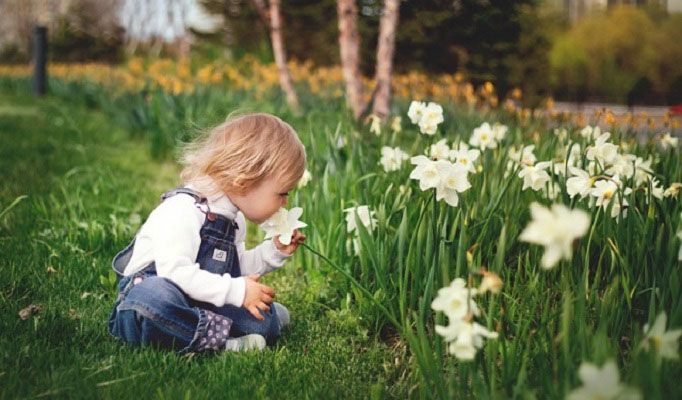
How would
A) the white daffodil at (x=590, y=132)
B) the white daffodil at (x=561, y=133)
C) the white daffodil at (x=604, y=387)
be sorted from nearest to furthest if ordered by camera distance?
the white daffodil at (x=604, y=387)
the white daffodil at (x=590, y=132)
the white daffodil at (x=561, y=133)

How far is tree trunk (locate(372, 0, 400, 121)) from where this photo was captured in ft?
17.1

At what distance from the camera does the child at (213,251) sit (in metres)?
1.98

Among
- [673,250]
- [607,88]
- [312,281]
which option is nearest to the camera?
[673,250]

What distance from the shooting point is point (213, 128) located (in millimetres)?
2295

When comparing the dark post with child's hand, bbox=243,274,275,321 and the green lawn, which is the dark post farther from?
child's hand, bbox=243,274,275,321

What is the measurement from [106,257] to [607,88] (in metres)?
15.4

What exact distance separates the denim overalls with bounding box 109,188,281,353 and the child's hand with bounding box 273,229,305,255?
0.46 ft

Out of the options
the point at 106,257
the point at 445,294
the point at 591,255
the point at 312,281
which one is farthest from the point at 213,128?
the point at 591,255

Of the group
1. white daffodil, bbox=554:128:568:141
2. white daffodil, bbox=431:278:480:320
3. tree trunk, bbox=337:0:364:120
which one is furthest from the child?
tree trunk, bbox=337:0:364:120

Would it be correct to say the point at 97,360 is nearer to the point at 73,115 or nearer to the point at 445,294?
the point at 445,294

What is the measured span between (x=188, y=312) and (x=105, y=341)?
0.96 feet

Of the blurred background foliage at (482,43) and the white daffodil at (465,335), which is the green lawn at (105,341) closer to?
the white daffodil at (465,335)

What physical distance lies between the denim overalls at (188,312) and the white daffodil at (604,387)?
49.0 inches

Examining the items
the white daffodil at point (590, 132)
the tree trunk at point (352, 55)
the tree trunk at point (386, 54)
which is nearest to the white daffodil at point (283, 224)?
the white daffodil at point (590, 132)
